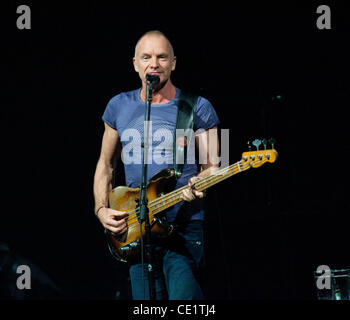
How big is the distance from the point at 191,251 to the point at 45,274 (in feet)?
8.34

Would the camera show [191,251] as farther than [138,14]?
No

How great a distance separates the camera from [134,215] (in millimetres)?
3018

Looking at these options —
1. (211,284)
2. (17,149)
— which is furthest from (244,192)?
(17,149)

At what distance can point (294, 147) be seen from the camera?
→ 494 centimetres

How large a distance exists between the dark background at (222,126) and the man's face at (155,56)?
1656 millimetres

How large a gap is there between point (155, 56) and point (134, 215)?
1.07 meters

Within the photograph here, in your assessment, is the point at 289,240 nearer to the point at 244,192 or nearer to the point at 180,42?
the point at 244,192

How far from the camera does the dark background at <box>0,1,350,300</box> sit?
4.78 m

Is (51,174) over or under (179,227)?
over

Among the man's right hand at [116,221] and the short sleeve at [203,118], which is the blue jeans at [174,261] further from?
the short sleeve at [203,118]

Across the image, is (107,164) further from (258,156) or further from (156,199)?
(258,156)

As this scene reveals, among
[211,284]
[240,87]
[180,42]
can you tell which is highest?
[180,42]

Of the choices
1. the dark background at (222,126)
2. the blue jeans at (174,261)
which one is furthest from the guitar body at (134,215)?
the dark background at (222,126)
